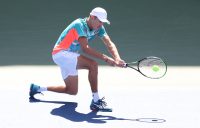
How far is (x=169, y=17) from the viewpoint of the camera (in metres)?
12.9

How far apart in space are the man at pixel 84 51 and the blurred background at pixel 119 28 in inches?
98.1

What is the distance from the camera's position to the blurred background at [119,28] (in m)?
9.88

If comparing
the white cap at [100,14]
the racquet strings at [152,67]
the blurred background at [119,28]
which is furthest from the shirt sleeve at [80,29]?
the blurred background at [119,28]

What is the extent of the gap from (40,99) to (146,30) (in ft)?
16.2

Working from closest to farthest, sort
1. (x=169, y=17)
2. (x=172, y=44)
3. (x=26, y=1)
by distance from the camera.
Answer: (x=172, y=44)
(x=169, y=17)
(x=26, y=1)

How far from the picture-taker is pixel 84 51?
262 inches

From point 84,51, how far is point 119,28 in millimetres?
5402

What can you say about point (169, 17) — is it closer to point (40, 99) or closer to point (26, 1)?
point (26, 1)

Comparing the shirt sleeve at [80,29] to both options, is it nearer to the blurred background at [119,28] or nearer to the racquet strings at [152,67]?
the racquet strings at [152,67]

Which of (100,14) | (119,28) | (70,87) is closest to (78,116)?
(70,87)

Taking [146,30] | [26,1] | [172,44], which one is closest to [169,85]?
[172,44]

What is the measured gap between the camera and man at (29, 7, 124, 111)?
21.7 ft

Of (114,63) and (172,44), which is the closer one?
(114,63)

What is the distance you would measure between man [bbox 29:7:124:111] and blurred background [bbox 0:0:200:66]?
2492 millimetres
